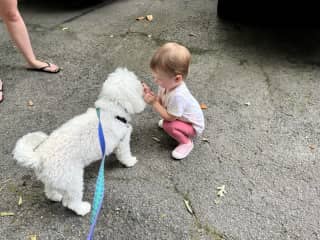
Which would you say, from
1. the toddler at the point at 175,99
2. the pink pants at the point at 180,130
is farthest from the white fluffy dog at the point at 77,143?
the pink pants at the point at 180,130

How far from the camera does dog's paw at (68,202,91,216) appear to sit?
225 centimetres

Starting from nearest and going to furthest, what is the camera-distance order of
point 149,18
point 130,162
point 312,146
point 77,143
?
point 77,143 < point 130,162 < point 312,146 < point 149,18

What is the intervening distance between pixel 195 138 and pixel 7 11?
1.70m

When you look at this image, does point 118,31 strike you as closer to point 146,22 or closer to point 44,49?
point 146,22

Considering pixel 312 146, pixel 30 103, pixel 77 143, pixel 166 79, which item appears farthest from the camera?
pixel 30 103

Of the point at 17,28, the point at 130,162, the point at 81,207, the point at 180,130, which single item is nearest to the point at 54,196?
the point at 81,207

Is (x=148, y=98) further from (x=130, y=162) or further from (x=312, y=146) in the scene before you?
(x=312, y=146)

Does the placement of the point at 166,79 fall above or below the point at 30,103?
above

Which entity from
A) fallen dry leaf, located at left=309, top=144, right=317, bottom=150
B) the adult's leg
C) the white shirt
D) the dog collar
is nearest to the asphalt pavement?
fallen dry leaf, located at left=309, top=144, right=317, bottom=150

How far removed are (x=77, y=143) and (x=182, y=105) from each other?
718mm

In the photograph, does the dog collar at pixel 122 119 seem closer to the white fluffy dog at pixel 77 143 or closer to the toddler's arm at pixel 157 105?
the white fluffy dog at pixel 77 143

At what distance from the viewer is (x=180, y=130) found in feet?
8.63

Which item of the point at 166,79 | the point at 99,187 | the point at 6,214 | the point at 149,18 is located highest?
the point at 166,79

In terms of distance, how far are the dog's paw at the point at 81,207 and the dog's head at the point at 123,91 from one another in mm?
573
